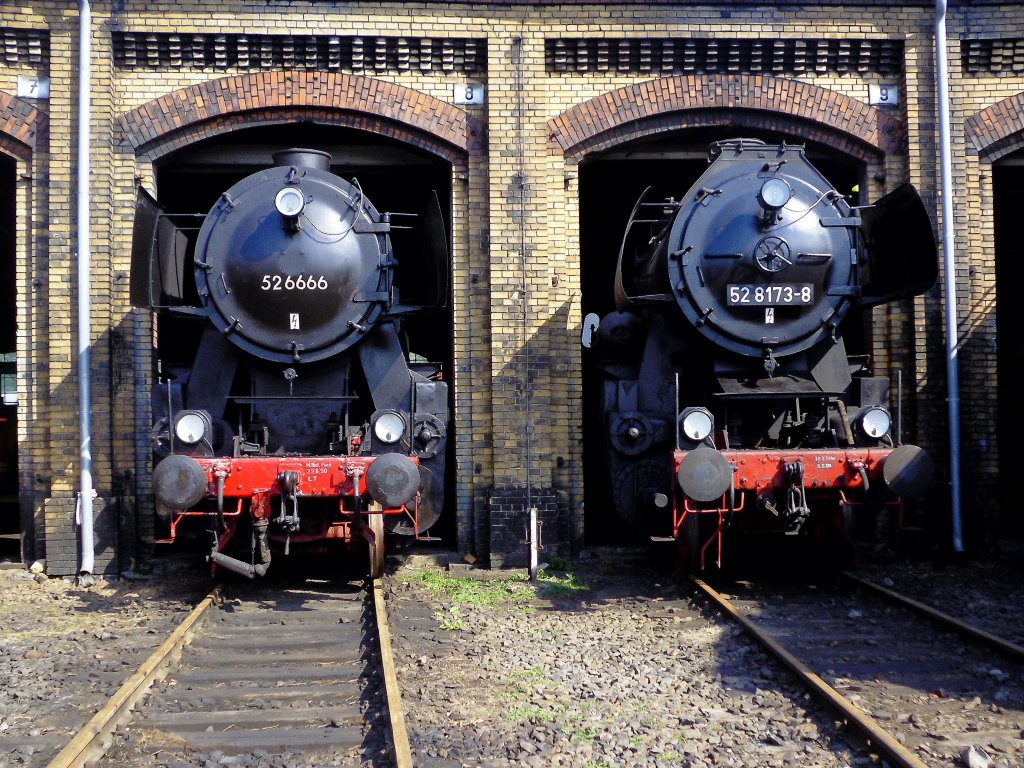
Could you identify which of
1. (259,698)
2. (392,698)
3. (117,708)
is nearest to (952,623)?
(392,698)

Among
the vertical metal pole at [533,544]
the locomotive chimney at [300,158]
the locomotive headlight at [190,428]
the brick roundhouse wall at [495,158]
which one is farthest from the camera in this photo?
Result: the brick roundhouse wall at [495,158]

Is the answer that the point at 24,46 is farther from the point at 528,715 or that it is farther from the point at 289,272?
the point at 528,715

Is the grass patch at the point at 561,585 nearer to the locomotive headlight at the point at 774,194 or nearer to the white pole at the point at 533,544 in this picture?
the white pole at the point at 533,544

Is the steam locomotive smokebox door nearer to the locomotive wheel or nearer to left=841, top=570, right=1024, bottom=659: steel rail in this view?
the locomotive wheel

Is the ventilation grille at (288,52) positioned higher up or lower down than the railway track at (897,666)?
higher up

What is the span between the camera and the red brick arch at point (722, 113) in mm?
8406

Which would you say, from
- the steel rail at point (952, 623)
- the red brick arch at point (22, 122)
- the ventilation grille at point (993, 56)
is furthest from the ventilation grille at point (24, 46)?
the ventilation grille at point (993, 56)

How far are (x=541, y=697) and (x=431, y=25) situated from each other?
616 cm

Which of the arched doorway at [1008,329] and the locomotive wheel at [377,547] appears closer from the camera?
the locomotive wheel at [377,547]

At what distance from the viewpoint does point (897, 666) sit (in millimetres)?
4953

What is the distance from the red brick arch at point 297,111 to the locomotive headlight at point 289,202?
2.09 metres

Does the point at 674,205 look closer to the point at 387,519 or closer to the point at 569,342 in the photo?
the point at 569,342

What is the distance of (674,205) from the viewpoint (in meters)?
7.18

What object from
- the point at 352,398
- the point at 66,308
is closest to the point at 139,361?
the point at 66,308
